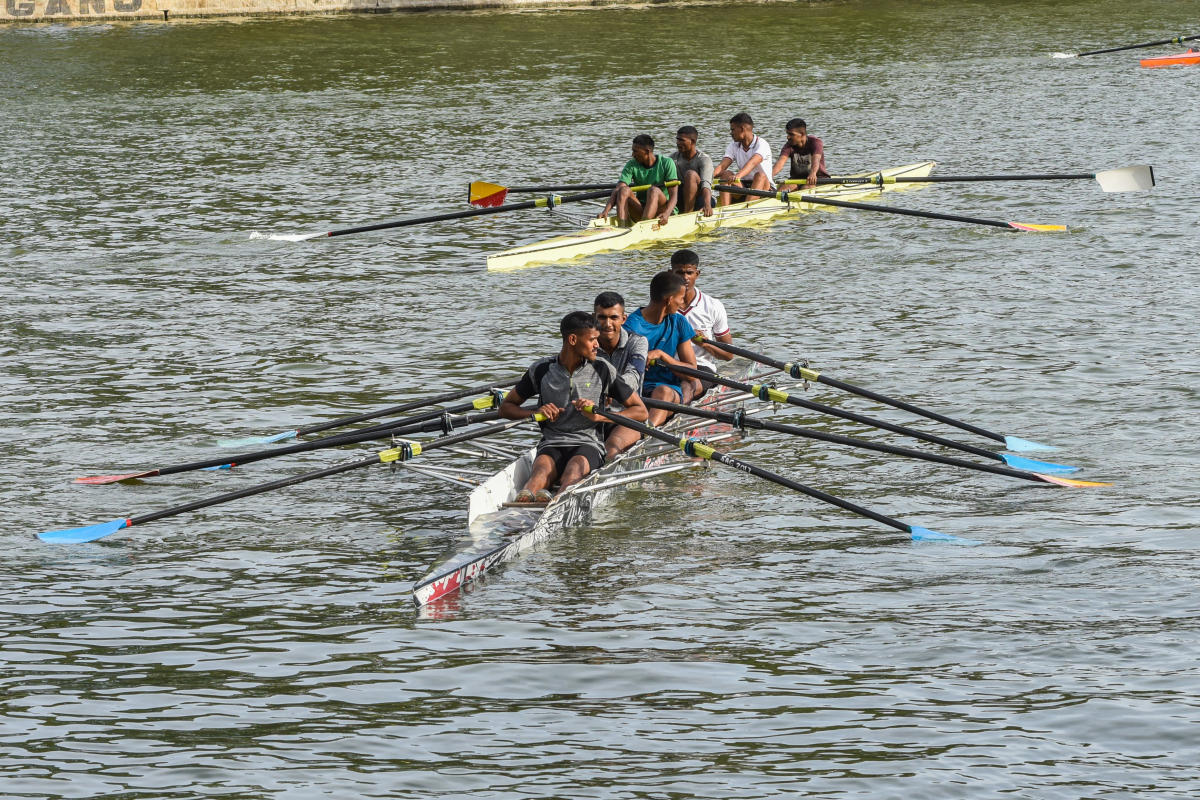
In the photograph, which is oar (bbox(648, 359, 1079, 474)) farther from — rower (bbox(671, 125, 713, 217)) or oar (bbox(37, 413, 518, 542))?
rower (bbox(671, 125, 713, 217))

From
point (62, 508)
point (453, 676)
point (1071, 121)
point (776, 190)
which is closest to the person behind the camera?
point (453, 676)

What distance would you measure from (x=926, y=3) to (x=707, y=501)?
41.4m

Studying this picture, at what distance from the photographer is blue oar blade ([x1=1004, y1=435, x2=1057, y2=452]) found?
1318 cm

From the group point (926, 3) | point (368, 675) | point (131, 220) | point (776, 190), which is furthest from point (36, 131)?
point (926, 3)

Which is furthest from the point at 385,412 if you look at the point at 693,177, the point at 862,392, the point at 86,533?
the point at 693,177

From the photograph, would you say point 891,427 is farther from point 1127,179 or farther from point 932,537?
point 1127,179

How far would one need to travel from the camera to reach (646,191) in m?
21.6

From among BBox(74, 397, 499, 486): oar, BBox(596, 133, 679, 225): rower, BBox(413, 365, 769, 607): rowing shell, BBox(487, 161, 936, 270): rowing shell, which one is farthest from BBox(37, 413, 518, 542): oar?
BBox(596, 133, 679, 225): rower

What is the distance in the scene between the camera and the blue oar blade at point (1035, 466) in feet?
41.4

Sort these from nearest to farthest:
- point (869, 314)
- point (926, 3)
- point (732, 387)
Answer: point (732, 387), point (869, 314), point (926, 3)

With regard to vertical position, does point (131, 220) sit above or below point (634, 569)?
above

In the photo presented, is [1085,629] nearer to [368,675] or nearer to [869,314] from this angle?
[368,675]

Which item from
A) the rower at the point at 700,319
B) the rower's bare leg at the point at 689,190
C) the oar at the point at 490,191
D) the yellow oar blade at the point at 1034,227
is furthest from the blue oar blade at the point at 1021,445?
the oar at the point at 490,191

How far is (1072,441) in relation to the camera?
13.5m
